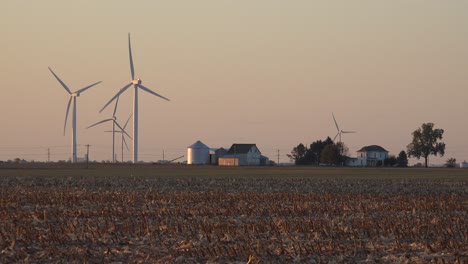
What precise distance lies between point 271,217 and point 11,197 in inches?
819

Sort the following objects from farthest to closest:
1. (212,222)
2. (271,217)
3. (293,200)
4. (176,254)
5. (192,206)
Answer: (293,200) < (192,206) < (271,217) < (212,222) < (176,254)

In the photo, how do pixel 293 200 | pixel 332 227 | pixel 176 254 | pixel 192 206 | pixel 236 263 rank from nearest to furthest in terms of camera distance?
pixel 236 263 < pixel 176 254 < pixel 332 227 < pixel 192 206 < pixel 293 200

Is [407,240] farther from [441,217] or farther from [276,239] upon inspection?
[441,217]

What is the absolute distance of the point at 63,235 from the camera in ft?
101

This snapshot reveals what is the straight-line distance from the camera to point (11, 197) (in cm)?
5412

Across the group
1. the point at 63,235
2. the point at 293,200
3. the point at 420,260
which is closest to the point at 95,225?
the point at 63,235

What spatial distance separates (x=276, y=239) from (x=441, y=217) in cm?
1234

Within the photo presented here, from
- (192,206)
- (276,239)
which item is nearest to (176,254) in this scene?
(276,239)

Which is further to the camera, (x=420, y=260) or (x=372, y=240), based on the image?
(x=372, y=240)

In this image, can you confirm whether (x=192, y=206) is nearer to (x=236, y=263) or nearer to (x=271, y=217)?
(x=271, y=217)

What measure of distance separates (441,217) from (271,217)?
7374mm

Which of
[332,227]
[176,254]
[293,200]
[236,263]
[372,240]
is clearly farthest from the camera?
[293,200]

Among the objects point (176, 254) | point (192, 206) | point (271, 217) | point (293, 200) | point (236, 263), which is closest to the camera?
point (236, 263)

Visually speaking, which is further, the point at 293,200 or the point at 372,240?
the point at 293,200
